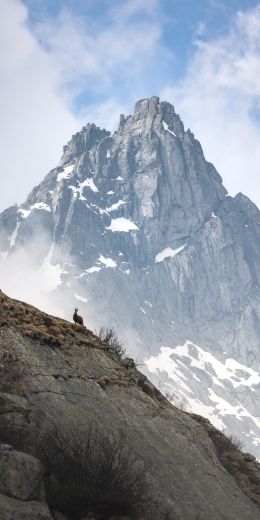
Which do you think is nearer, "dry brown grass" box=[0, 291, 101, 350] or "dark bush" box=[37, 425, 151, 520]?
"dark bush" box=[37, 425, 151, 520]

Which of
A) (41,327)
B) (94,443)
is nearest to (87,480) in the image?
(94,443)

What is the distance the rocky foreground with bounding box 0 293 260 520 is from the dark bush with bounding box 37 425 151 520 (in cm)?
2

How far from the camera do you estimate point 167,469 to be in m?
14.5

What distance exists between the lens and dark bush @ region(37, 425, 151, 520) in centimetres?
1105

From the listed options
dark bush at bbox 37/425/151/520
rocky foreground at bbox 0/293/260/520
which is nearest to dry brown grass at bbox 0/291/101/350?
rocky foreground at bbox 0/293/260/520

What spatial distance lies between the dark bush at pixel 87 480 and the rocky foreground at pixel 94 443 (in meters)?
0.02

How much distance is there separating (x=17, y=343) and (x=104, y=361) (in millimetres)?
3564

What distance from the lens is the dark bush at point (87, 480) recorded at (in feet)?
36.2

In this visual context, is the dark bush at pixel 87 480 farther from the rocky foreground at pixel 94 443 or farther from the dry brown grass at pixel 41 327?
the dry brown grass at pixel 41 327

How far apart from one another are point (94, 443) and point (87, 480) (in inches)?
46.8

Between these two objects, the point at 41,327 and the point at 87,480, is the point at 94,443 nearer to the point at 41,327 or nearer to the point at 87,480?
the point at 87,480

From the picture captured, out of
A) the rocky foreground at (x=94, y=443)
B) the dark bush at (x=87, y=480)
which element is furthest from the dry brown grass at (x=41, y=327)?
the dark bush at (x=87, y=480)

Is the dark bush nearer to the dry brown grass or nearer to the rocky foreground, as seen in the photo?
the rocky foreground

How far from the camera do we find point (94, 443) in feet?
40.5
